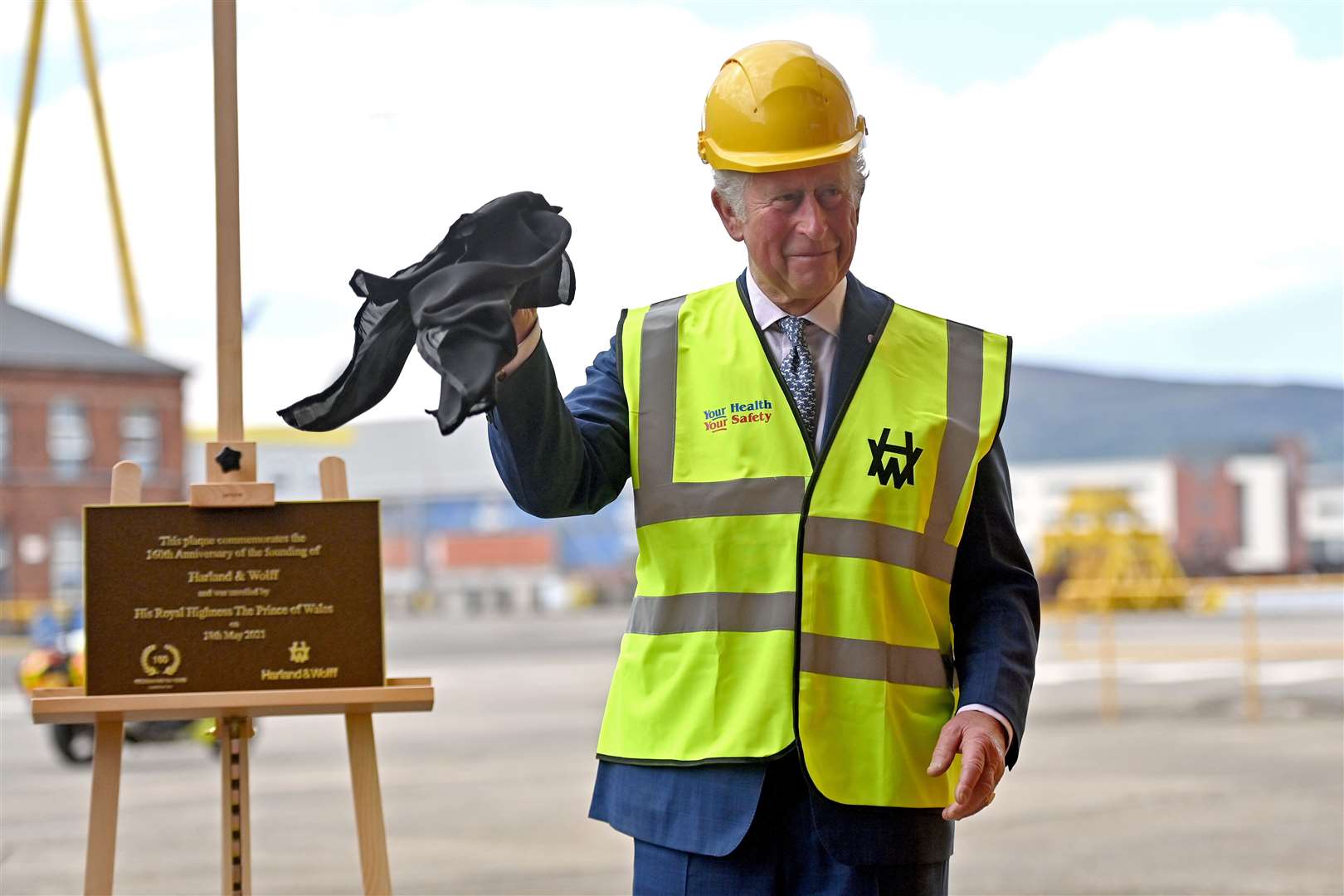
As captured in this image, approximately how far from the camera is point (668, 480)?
8.20ft

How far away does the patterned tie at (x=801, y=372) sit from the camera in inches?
99.7

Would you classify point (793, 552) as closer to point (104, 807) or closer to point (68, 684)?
point (104, 807)

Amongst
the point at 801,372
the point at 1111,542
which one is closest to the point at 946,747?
the point at 801,372

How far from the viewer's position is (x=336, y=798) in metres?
9.78

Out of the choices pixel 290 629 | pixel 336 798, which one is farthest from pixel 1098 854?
pixel 290 629

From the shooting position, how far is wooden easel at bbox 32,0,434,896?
2.85m

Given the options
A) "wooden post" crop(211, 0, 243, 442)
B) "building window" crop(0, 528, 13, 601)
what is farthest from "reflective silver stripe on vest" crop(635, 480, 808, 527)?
"building window" crop(0, 528, 13, 601)

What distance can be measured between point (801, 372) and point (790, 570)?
0.33 m

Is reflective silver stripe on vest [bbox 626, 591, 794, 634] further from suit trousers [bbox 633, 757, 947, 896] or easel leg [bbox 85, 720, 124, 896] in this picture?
easel leg [bbox 85, 720, 124, 896]

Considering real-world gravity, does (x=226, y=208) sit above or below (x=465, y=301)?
above

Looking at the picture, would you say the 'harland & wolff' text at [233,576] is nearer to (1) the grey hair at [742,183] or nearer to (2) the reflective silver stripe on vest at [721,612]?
(2) the reflective silver stripe on vest at [721,612]

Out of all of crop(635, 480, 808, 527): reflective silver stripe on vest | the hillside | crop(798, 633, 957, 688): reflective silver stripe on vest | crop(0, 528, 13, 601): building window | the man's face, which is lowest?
crop(0, 528, 13, 601): building window

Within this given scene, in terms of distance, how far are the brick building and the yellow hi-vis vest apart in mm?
41805

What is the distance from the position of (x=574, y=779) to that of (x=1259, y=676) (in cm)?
1085
